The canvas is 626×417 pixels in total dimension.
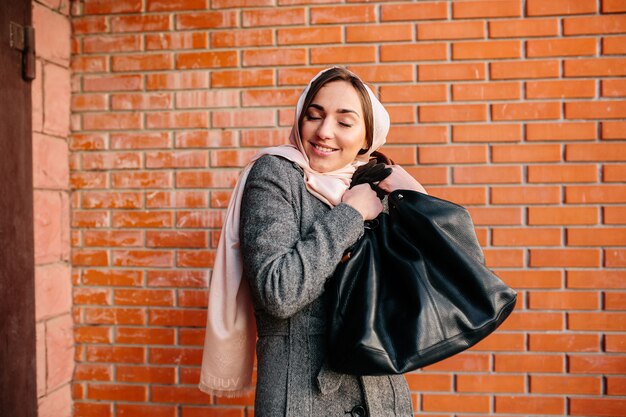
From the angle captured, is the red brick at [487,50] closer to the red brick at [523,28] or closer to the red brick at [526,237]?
the red brick at [523,28]

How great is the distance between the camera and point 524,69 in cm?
224

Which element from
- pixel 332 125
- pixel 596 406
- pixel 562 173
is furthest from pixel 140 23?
pixel 596 406

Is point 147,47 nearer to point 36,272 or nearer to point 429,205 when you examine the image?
point 36,272

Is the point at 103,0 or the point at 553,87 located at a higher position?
the point at 103,0

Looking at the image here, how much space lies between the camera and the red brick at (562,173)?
7.25ft

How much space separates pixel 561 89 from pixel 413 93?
666 mm

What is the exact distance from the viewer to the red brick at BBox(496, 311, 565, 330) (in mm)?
2219

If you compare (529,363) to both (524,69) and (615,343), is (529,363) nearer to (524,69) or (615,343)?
(615,343)

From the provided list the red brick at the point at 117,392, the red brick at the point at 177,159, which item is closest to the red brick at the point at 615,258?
the red brick at the point at 177,159

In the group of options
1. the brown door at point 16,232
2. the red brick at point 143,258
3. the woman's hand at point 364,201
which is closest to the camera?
the woman's hand at point 364,201

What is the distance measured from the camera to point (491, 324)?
1.28 metres

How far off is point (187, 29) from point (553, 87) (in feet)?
5.77

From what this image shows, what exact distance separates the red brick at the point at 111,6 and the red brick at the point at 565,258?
2250mm

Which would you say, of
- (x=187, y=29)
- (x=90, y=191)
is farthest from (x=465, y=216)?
(x=90, y=191)
